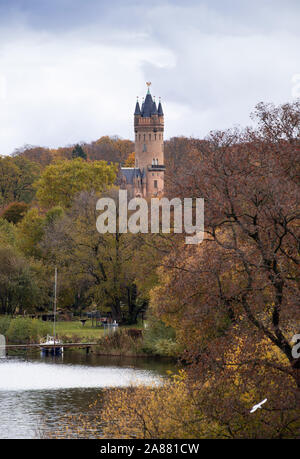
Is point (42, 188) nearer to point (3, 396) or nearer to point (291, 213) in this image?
point (3, 396)

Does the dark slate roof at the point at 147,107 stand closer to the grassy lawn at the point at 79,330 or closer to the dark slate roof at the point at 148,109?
the dark slate roof at the point at 148,109

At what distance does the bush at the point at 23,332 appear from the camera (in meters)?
48.2

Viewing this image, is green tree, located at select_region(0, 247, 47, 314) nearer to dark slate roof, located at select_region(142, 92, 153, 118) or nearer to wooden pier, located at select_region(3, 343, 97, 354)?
wooden pier, located at select_region(3, 343, 97, 354)

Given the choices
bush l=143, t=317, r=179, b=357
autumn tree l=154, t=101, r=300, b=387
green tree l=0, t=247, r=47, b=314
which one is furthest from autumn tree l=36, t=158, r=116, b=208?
autumn tree l=154, t=101, r=300, b=387

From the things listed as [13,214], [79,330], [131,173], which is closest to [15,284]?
[79,330]

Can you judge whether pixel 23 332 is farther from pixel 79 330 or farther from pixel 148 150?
pixel 148 150

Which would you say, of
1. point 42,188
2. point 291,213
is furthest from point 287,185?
point 42,188

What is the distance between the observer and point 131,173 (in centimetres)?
11869

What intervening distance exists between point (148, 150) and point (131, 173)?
7.06 meters

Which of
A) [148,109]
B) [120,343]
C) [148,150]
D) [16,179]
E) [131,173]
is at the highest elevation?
[148,109]

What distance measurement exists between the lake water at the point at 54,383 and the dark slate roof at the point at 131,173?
242ft

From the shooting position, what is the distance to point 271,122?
1955 centimetres

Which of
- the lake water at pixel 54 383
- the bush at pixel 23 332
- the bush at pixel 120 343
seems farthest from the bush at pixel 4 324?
the bush at pixel 120 343
